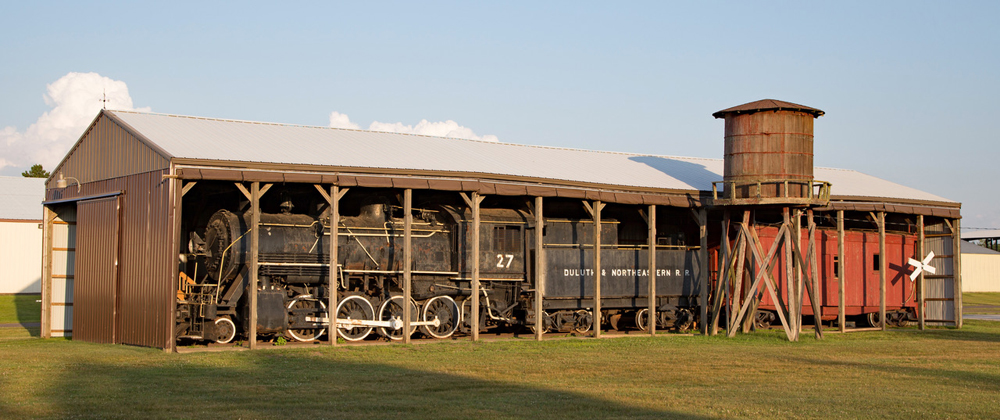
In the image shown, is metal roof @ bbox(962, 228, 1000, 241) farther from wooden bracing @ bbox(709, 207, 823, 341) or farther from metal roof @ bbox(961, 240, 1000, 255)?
wooden bracing @ bbox(709, 207, 823, 341)

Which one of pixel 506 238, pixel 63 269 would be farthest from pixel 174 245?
pixel 506 238

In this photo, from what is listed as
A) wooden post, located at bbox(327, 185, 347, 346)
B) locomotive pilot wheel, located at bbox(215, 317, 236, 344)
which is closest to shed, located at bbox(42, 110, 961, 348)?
wooden post, located at bbox(327, 185, 347, 346)

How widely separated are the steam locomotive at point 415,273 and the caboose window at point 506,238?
33 mm

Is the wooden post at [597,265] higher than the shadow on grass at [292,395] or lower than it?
higher

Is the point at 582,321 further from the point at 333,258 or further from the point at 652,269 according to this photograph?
the point at 333,258

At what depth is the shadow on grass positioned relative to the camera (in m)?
13.2

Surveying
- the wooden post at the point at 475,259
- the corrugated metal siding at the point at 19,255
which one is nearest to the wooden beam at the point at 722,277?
the wooden post at the point at 475,259

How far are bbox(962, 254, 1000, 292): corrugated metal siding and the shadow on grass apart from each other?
67367 mm

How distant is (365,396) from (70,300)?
54.6 ft

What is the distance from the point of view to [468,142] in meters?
31.3

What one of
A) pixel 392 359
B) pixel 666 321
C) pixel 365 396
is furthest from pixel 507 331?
pixel 365 396

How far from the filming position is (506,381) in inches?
671

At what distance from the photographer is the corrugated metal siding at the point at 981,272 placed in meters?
74.0

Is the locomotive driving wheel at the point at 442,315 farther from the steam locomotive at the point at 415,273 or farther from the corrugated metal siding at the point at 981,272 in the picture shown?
the corrugated metal siding at the point at 981,272
